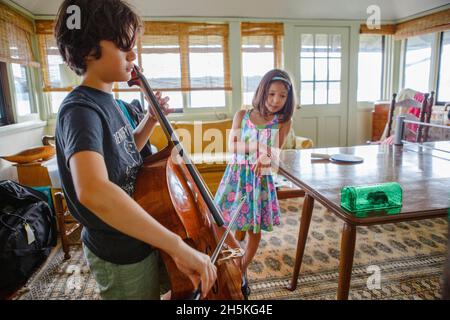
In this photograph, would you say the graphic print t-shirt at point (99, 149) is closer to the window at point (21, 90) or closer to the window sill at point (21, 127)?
the window sill at point (21, 127)

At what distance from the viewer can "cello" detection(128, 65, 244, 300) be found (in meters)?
0.71

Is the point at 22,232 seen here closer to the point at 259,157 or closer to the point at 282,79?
the point at 259,157

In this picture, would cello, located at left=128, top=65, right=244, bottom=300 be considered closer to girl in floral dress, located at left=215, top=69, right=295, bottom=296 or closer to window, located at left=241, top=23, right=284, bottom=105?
girl in floral dress, located at left=215, top=69, right=295, bottom=296

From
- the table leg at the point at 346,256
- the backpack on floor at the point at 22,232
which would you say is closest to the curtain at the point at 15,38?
the backpack on floor at the point at 22,232

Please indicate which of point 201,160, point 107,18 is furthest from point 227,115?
point 107,18

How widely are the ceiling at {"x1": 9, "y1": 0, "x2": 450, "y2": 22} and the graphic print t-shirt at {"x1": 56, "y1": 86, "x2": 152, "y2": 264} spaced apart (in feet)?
11.4

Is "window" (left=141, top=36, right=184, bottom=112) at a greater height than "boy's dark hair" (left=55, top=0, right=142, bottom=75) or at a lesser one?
greater

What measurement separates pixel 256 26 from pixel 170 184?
153 inches

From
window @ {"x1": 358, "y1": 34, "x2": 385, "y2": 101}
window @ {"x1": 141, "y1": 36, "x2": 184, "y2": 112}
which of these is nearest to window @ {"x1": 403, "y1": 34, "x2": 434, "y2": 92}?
window @ {"x1": 358, "y1": 34, "x2": 385, "y2": 101}

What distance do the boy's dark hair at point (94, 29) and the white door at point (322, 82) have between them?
400 cm

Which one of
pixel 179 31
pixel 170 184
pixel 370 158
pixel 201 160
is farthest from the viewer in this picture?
pixel 179 31

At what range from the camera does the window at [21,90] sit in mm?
3176

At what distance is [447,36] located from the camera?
3914 mm

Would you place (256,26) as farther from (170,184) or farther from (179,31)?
(170,184)
